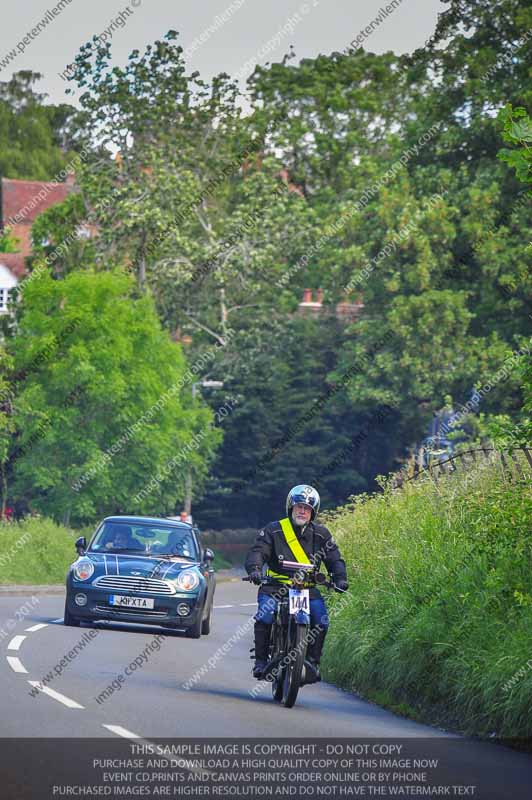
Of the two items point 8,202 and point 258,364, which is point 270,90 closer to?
point 258,364

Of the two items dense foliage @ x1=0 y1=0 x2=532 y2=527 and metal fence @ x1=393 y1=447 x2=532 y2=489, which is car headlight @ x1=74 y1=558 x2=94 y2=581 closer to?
metal fence @ x1=393 y1=447 x2=532 y2=489

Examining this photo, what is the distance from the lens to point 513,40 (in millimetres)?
52938

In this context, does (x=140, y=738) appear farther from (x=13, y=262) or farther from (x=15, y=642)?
(x=13, y=262)

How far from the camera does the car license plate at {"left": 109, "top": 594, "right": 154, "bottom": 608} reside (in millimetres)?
22234

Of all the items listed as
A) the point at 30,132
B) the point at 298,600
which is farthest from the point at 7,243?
the point at 298,600

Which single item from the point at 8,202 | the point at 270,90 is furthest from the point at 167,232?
the point at 8,202

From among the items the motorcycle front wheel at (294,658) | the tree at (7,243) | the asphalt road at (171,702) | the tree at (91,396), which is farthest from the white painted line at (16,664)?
the tree at (7,243)

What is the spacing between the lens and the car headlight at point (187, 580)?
73.9ft

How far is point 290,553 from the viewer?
1512cm

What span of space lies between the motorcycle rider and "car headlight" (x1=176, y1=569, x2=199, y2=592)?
7294 millimetres

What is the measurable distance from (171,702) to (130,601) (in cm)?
785

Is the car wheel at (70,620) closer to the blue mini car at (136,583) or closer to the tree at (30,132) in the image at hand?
the blue mini car at (136,583)

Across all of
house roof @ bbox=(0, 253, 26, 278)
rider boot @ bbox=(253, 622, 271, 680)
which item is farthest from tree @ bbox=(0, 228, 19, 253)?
rider boot @ bbox=(253, 622, 271, 680)

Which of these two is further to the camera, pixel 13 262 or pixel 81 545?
pixel 13 262
